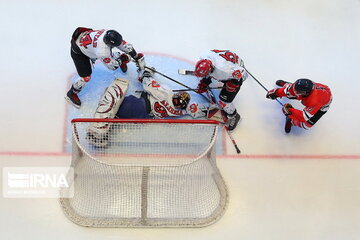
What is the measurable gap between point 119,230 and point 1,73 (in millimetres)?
1926

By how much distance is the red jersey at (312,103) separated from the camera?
11.8ft

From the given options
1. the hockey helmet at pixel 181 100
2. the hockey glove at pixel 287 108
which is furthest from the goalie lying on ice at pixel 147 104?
the hockey glove at pixel 287 108

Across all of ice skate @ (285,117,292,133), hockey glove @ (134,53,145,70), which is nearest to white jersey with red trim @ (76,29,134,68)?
hockey glove @ (134,53,145,70)

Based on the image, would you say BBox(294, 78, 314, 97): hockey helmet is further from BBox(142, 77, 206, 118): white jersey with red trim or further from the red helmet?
BBox(142, 77, 206, 118): white jersey with red trim

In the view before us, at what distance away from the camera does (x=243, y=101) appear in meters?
4.25

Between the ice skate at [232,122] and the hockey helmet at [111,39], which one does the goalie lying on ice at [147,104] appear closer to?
the ice skate at [232,122]

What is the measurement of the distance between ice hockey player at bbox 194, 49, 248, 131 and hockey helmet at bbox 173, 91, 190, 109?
0.25 meters

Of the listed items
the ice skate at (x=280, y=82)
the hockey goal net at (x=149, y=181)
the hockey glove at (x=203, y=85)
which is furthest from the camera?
the ice skate at (x=280, y=82)

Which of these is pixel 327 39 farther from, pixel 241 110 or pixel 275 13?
pixel 241 110

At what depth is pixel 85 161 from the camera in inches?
136

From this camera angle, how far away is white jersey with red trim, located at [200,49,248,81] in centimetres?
368

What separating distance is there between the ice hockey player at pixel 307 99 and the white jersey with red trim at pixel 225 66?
449 mm

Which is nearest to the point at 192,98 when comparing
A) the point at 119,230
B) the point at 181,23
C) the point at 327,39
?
the point at 181,23

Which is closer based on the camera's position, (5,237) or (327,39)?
(5,237)
